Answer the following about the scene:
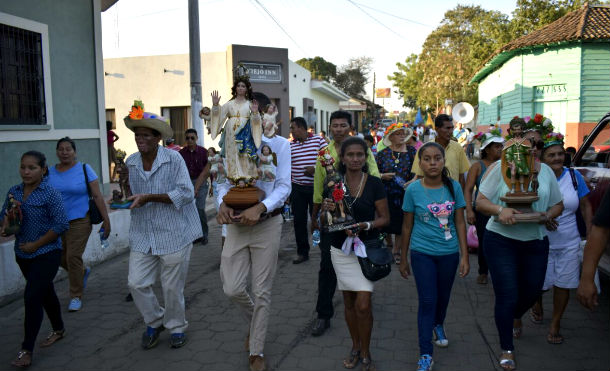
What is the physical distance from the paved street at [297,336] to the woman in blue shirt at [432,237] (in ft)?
1.45

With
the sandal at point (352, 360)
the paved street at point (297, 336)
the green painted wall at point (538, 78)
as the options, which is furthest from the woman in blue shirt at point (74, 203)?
the green painted wall at point (538, 78)

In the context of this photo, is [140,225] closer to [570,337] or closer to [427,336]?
[427,336]

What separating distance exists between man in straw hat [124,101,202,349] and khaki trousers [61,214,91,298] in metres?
1.39

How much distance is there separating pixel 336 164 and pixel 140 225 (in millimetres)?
1743

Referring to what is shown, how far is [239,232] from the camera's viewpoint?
3.86 metres

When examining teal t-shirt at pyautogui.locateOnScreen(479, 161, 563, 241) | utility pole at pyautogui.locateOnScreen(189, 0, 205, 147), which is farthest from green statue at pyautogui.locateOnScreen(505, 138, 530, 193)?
utility pole at pyautogui.locateOnScreen(189, 0, 205, 147)

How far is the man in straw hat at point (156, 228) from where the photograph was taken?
4117mm

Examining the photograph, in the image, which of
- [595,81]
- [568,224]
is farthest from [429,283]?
[595,81]

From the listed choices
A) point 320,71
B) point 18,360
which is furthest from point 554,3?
point 320,71

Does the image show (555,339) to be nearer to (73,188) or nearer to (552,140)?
(552,140)

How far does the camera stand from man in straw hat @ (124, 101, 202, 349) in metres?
4.12

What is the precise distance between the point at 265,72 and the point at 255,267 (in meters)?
18.5

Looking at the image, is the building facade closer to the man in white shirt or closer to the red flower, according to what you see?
the man in white shirt

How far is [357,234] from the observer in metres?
3.59
